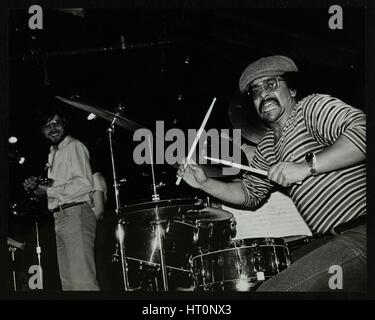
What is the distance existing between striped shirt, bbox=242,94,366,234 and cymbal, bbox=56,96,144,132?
62 centimetres

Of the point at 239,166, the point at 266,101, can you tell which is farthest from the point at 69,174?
the point at 266,101

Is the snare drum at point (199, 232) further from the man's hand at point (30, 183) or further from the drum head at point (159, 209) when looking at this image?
the man's hand at point (30, 183)

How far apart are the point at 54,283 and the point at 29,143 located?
1.88 feet

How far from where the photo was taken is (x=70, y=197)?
2.06m

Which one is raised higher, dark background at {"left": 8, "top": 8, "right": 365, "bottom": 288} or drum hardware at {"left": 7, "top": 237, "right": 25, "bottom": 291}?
dark background at {"left": 8, "top": 8, "right": 365, "bottom": 288}

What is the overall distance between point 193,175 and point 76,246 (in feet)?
1.84

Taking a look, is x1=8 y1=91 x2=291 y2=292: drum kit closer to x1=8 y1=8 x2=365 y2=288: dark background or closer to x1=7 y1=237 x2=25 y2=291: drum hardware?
x1=8 y1=8 x2=365 y2=288: dark background

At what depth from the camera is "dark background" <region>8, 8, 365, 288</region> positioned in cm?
199

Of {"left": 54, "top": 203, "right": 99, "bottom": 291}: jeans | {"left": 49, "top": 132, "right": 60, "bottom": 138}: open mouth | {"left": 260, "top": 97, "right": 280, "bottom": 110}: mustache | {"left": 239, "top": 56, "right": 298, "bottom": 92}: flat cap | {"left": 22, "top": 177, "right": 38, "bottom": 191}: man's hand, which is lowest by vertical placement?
{"left": 54, "top": 203, "right": 99, "bottom": 291}: jeans

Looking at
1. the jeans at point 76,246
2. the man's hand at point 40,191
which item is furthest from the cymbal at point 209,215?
the man's hand at point 40,191

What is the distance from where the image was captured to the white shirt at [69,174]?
6.74 ft

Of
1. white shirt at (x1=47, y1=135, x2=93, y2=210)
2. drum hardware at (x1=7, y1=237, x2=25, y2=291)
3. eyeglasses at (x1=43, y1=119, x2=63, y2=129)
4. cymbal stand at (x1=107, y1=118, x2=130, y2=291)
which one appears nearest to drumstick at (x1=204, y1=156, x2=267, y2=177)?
cymbal stand at (x1=107, y1=118, x2=130, y2=291)

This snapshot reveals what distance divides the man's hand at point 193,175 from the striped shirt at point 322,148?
0.33 m

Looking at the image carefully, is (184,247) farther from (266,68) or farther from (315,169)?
(266,68)
